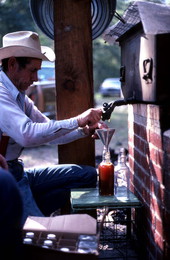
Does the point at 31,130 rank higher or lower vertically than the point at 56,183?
higher

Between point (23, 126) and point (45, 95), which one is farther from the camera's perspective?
point (45, 95)

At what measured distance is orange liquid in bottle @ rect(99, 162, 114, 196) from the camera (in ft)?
10.3

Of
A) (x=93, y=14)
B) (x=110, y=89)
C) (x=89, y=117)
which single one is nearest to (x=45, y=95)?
(x=93, y=14)

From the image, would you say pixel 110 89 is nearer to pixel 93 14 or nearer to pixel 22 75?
pixel 93 14

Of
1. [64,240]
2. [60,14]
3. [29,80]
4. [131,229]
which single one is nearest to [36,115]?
[29,80]

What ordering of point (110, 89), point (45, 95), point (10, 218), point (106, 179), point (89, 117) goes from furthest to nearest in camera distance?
point (110, 89) → point (45, 95) → point (89, 117) → point (106, 179) → point (10, 218)

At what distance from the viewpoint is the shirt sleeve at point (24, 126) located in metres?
3.20

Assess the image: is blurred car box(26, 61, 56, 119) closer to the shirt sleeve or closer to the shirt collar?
the shirt collar

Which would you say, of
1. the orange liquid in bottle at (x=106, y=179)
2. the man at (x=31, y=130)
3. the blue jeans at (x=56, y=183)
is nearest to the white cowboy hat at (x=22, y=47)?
the man at (x=31, y=130)

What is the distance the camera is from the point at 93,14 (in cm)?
390

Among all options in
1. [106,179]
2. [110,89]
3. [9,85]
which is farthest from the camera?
[110,89]

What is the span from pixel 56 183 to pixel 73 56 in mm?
1102

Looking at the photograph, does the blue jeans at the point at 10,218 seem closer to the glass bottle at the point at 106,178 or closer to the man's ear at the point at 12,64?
the glass bottle at the point at 106,178

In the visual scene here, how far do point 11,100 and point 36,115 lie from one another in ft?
2.33
